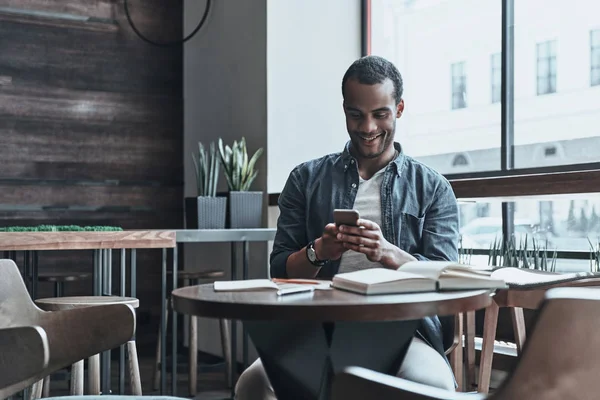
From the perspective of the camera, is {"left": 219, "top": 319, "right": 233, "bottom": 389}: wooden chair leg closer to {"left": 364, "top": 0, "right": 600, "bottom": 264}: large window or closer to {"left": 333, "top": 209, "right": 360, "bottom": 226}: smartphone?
{"left": 364, "top": 0, "right": 600, "bottom": 264}: large window

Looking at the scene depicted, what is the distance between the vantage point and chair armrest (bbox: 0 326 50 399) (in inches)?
70.4

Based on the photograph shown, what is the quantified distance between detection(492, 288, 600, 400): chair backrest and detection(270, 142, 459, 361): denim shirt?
1.02 metres

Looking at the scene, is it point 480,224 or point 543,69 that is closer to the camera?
point 543,69

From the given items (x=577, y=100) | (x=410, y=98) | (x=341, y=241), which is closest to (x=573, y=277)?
(x=341, y=241)

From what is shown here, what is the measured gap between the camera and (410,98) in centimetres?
432

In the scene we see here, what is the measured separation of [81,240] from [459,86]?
6.48 feet

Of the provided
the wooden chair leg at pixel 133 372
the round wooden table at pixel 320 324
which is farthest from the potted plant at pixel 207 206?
the round wooden table at pixel 320 324

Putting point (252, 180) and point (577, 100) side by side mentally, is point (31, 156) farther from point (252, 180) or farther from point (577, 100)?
point (577, 100)

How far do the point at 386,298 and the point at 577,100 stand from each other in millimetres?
2221

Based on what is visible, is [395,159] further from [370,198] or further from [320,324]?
[320,324]

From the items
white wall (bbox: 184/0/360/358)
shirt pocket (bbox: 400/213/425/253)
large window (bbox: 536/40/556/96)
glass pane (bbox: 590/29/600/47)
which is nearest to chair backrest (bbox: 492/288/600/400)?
shirt pocket (bbox: 400/213/425/253)

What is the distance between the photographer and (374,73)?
2314 mm

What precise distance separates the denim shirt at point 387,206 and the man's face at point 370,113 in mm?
104

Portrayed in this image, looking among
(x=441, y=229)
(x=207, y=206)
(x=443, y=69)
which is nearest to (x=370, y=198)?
(x=441, y=229)
